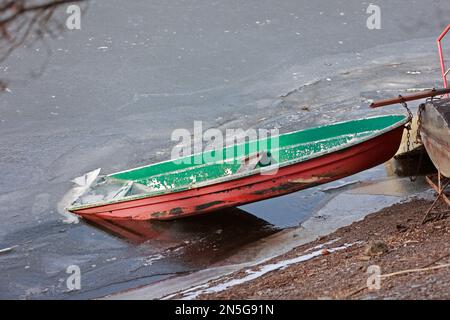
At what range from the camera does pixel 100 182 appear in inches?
486

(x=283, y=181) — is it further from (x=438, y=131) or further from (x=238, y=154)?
(x=438, y=131)

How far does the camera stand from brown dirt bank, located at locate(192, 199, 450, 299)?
23.9 feet

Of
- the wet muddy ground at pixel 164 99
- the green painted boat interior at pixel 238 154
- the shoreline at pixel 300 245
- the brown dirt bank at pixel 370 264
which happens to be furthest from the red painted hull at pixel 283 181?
the brown dirt bank at pixel 370 264

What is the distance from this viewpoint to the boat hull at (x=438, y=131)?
32.0ft

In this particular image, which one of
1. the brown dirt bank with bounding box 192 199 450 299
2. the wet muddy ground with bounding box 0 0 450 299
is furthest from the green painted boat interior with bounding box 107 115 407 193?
the brown dirt bank with bounding box 192 199 450 299

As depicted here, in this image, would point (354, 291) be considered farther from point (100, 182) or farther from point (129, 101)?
point (129, 101)

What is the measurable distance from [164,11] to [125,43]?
1.88 metres

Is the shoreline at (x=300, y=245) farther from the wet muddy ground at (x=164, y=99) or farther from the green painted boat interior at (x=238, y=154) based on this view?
the green painted boat interior at (x=238, y=154)

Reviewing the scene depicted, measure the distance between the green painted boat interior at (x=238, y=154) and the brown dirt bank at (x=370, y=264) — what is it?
1.82 m

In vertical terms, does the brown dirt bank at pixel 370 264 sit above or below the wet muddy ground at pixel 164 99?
below

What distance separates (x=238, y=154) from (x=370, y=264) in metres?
4.18

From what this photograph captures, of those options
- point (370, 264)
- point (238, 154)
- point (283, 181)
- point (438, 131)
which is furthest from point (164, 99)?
point (370, 264)

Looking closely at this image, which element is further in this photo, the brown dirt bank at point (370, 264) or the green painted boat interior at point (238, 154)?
Answer: the green painted boat interior at point (238, 154)
